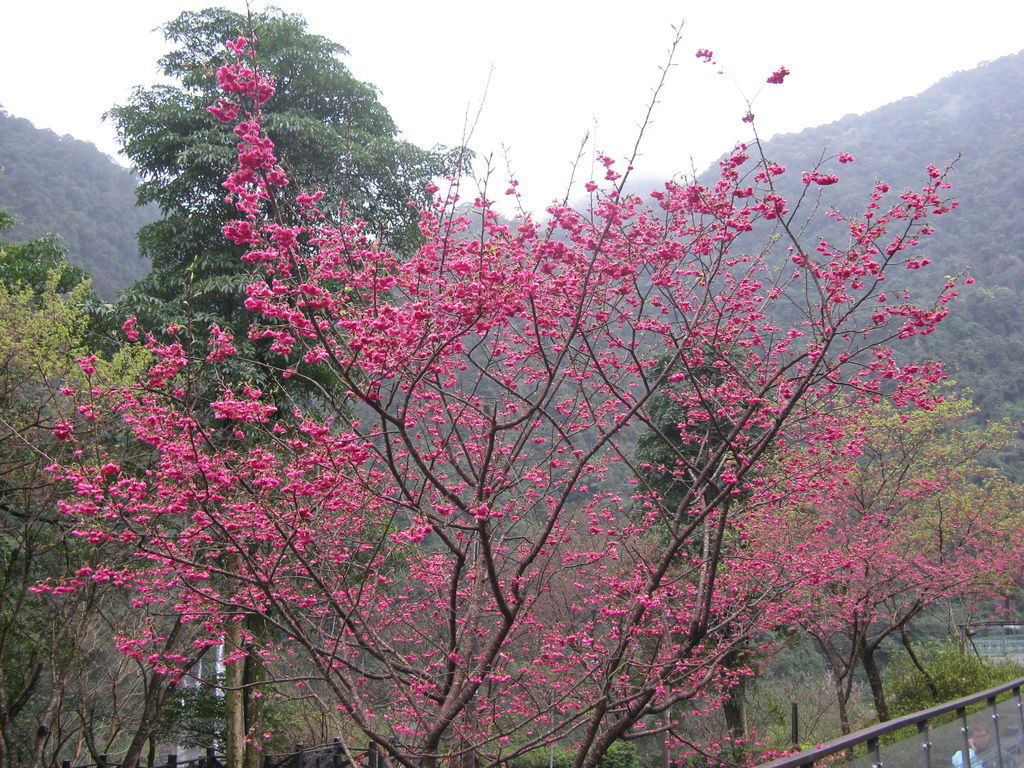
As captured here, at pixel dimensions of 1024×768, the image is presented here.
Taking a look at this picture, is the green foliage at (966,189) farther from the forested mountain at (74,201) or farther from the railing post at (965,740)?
the forested mountain at (74,201)

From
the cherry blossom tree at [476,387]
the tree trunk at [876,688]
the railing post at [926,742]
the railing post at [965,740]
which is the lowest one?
the tree trunk at [876,688]

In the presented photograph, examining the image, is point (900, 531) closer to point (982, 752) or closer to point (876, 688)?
point (876, 688)

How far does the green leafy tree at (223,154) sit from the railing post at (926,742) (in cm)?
814

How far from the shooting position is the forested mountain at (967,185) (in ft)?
88.5

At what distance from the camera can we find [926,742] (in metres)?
3.61

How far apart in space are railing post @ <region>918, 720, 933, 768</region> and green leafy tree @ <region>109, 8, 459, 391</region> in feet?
26.7

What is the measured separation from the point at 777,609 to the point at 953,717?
10.9 ft

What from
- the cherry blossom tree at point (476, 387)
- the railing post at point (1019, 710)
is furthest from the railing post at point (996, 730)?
the cherry blossom tree at point (476, 387)

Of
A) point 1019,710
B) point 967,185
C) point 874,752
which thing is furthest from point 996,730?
point 967,185

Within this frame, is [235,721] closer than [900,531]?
Yes

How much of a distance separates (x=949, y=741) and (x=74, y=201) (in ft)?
96.9

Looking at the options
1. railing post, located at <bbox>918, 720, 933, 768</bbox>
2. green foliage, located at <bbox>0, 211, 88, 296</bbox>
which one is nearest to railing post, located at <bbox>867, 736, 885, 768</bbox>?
railing post, located at <bbox>918, 720, 933, 768</bbox>

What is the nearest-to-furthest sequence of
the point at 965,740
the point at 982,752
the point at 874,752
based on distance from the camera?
1. the point at 874,752
2. the point at 965,740
3. the point at 982,752

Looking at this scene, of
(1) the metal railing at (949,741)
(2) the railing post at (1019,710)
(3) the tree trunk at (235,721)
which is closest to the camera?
(1) the metal railing at (949,741)
